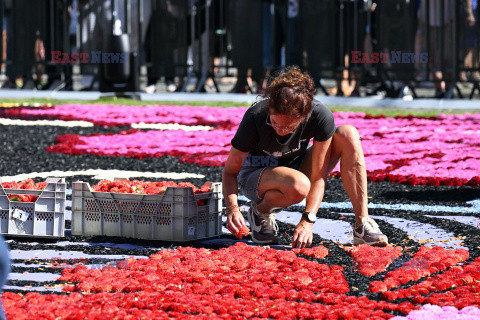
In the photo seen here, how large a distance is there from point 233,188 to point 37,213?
4.07 ft

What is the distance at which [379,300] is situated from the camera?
15.7 ft

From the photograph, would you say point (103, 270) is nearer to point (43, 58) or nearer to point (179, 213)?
point (179, 213)

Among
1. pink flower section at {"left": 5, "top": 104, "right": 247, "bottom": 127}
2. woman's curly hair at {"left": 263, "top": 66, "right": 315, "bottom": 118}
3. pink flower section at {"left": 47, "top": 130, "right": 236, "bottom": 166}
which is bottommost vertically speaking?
pink flower section at {"left": 47, "top": 130, "right": 236, "bottom": 166}

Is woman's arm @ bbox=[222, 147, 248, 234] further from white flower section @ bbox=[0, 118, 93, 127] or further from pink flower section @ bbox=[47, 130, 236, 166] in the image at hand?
white flower section @ bbox=[0, 118, 93, 127]

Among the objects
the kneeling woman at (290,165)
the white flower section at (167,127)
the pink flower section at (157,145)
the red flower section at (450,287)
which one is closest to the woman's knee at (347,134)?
the kneeling woman at (290,165)

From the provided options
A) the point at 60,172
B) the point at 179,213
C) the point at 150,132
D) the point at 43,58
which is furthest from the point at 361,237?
the point at 43,58

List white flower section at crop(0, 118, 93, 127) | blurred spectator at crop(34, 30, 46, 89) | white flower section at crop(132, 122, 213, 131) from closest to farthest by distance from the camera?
white flower section at crop(132, 122, 213, 131) → white flower section at crop(0, 118, 93, 127) → blurred spectator at crop(34, 30, 46, 89)

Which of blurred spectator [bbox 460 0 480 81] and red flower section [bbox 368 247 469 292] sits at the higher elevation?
blurred spectator [bbox 460 0 480 81]

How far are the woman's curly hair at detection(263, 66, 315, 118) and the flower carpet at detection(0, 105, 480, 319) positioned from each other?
0.81 m

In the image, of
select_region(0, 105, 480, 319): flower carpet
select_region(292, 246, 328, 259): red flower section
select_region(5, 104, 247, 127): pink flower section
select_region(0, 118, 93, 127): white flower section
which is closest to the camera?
select_region(0, 105, 480, 319): flower carpet

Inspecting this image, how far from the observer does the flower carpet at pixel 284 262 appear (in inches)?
177

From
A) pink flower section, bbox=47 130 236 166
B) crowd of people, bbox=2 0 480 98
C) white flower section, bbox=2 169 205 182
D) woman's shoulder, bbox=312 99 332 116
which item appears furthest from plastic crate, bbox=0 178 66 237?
crowd of people, bbox=2 0 480 98

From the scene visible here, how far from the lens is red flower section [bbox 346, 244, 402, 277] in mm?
5346

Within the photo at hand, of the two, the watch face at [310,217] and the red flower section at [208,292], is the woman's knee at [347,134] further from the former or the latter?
the red flower section at [208,292]
